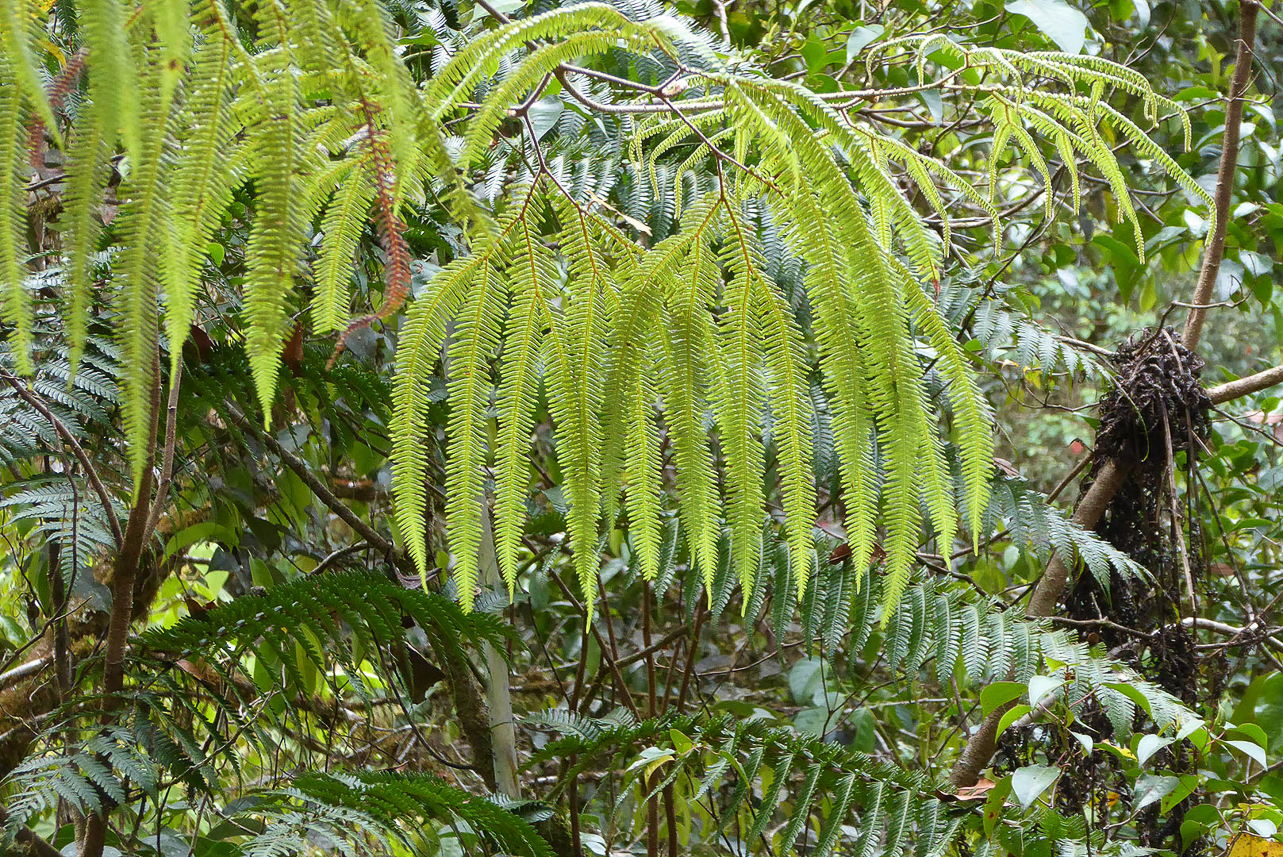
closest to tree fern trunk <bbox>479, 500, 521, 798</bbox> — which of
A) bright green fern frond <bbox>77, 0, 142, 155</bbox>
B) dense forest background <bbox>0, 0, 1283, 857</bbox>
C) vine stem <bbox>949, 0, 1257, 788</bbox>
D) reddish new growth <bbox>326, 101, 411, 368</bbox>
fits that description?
dense forest background <bbox>0, 0, 1283, 857</bbox>

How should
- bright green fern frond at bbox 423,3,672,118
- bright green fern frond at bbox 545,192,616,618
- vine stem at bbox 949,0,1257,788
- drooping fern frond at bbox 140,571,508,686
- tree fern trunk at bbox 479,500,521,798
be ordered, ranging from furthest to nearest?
vine stem at bbox 949,0,1257,788 < tree fern trunk at bbox 479,500,521,798 < drooping fern frond at bbox 140,571,508,686 < bright green fern frond at bbox 545,192,616,618 < bright green fern frond at bbox 423,3,672,118

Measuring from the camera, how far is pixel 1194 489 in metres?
1.92

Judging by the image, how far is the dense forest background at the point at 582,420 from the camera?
0.44 metres

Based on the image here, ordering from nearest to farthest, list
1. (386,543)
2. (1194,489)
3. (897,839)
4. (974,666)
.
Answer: (897,839), (974,666), (386,543), (1194,489)

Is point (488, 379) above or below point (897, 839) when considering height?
above

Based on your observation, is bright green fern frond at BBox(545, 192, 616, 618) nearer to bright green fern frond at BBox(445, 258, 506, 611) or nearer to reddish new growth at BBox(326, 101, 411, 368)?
bright green fern frond at BBox(445, 258, 506, 611)

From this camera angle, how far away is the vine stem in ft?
5.14

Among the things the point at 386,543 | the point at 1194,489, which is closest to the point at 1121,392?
the point at 1194,489

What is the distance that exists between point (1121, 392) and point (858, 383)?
3.98 ft

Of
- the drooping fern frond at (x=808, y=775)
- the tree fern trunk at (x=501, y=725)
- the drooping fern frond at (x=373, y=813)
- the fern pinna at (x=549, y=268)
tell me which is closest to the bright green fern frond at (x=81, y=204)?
the fern pinna at (x=549, y=268)

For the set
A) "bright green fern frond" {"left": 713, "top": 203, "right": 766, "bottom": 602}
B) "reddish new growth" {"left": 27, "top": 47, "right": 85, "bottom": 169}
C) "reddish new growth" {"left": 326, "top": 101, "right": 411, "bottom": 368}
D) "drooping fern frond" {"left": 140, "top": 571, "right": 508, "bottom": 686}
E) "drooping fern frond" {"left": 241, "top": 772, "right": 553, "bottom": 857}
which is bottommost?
"drooping fern frond" {"left": 241, "top": 772, "right": 553, "bottom": 857}

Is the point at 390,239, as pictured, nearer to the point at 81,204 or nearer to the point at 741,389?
the point at 81,204

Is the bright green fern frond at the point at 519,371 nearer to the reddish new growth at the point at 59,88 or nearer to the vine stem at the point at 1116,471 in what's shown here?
the reddish new growth at the point at 59,88

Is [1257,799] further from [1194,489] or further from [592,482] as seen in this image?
[592,482]
